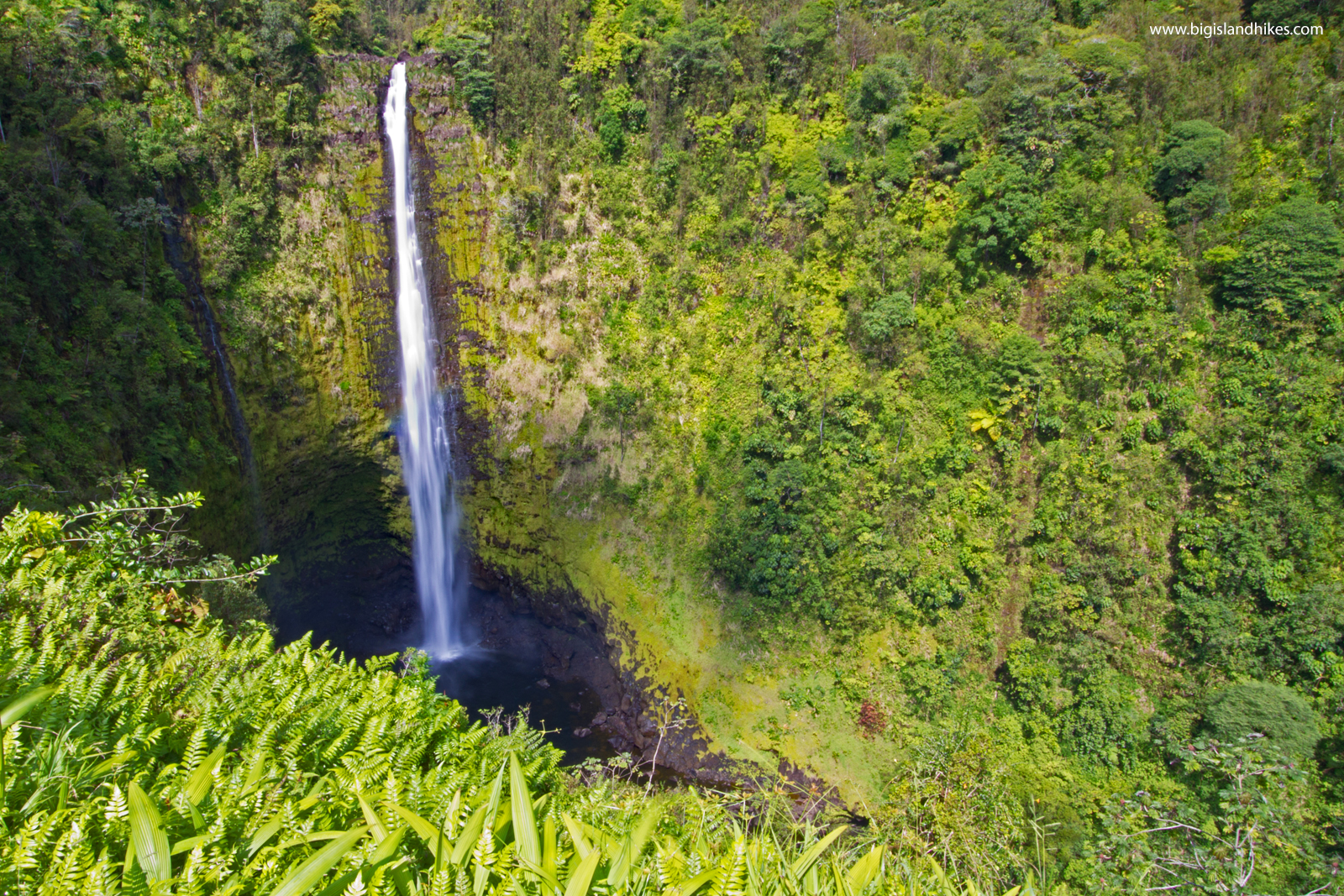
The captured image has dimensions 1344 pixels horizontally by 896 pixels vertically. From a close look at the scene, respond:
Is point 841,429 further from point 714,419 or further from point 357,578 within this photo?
point 357,578

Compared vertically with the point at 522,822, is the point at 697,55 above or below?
above

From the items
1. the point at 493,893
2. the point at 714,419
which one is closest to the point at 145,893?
the point at 493,893

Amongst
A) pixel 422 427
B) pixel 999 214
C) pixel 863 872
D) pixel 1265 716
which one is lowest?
pixel 1265 716

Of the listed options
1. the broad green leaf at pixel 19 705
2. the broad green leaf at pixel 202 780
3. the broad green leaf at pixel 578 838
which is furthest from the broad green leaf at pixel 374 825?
the broad green leaf at pixel 19 705

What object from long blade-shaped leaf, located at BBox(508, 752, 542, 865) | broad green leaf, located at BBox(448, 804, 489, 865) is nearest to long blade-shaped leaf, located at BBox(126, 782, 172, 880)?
broad green leaf, located at BBox(448, 804, 489, 865)

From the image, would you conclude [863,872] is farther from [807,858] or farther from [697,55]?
[697,55]

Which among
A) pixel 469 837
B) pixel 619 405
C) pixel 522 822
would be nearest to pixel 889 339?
pixel 619 405

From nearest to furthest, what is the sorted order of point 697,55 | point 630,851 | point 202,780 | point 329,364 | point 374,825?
point 374,825 → point 630,851 → point 202,780 → point 329,364 → point 697,55

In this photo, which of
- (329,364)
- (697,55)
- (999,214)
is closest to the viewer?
(999,214)

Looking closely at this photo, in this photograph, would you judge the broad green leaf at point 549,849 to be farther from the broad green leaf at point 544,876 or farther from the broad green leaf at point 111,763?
the broad green leaf at point 111,763

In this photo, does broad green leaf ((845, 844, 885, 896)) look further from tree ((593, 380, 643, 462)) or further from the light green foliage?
tree ((593, 380, 643, 462))
